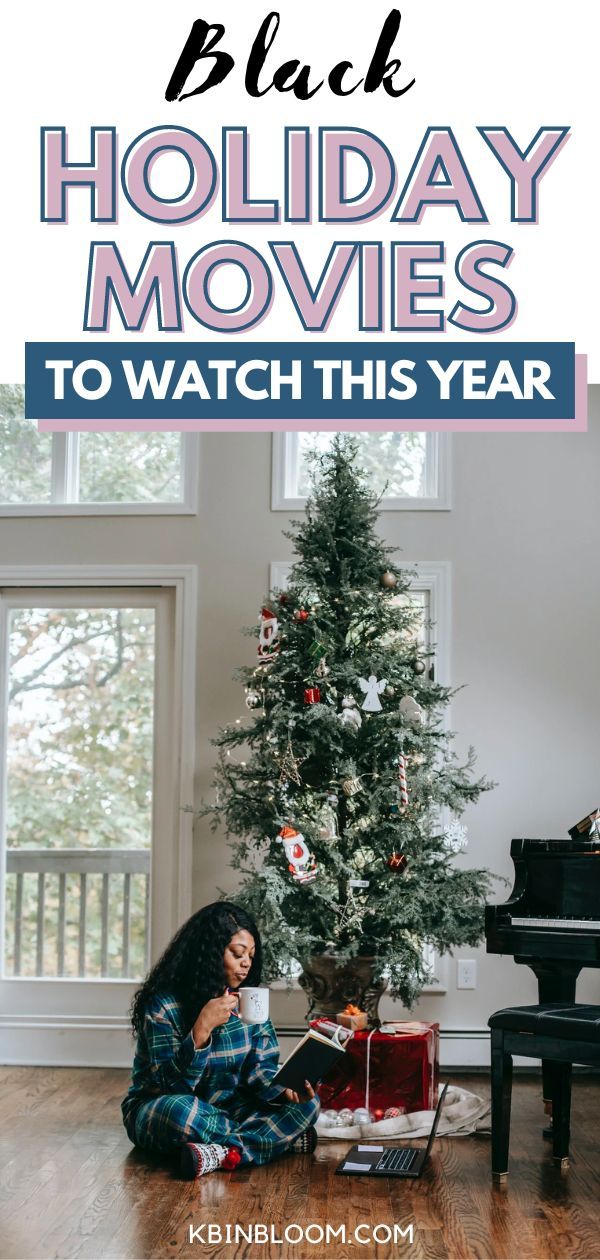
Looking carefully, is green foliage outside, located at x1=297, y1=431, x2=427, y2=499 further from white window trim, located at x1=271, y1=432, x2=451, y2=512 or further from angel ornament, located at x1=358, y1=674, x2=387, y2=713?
angel ornament, located at x1=358, y1=674, x2=387, y2=713

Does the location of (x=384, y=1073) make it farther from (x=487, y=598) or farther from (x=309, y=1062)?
(x=487, y=598)

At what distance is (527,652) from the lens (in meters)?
4.84

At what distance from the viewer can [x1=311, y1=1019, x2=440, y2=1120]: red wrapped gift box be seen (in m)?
3.76

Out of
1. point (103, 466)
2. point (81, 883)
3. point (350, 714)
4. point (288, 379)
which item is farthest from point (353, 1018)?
point (103, 466)

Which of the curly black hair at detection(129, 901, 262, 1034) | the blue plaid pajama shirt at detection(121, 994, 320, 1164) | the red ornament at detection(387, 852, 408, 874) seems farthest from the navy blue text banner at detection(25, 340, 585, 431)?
the blue plaid pajama shirt at detection(121, 994, 320, 1164)

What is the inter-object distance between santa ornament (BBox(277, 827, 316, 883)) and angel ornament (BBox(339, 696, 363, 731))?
408 mm

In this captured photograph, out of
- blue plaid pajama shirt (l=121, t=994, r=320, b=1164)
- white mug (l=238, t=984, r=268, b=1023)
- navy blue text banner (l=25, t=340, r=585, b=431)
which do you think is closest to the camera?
blue plaid pajama shirt (l=121, t=994, r=320, b=1164)

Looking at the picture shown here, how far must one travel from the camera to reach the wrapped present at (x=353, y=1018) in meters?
3.80

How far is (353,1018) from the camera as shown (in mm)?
3805

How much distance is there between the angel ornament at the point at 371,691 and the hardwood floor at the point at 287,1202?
138cm

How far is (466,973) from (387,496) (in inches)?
78.6

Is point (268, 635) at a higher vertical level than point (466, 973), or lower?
higher

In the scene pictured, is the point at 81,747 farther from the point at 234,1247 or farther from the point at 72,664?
the point at 234,1247

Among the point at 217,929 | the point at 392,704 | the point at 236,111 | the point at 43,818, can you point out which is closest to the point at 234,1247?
the point at 217,929
